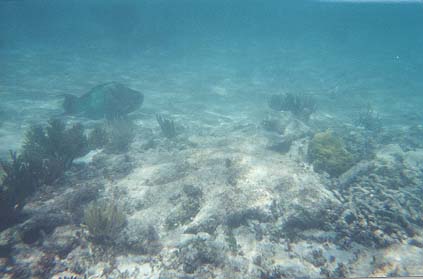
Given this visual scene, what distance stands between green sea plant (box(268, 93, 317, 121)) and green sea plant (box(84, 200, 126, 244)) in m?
11.1

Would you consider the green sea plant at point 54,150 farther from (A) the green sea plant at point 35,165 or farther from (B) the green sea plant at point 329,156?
(B) the green sea plant at point 329,156

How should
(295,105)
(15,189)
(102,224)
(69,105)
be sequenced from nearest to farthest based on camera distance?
(102,224) < (15,189) < (69,105) < (295,105)

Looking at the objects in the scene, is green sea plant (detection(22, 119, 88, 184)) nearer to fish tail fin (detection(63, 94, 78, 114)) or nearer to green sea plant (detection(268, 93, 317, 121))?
fish tail fin (detection(63, 94, 78, 114))

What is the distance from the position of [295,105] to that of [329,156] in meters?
6.97

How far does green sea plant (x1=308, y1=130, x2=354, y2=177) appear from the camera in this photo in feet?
25.8

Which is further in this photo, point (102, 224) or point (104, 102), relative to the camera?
point (104, 102)

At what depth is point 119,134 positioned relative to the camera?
1040 cm

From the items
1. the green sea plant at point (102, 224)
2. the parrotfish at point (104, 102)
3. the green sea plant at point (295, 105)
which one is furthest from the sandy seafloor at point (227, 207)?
the green sea plant at point (295, 105)

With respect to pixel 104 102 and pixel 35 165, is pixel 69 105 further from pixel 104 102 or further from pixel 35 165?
pixel 35 165

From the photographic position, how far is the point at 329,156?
26.9ft

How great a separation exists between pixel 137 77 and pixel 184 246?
64.9 ft

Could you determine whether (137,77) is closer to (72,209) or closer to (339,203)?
(72,209)

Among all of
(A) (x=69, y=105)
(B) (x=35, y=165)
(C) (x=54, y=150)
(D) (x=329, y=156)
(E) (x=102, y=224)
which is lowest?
(A) (x=69, y=105)

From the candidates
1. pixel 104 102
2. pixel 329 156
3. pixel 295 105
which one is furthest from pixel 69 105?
pixel 329 156
